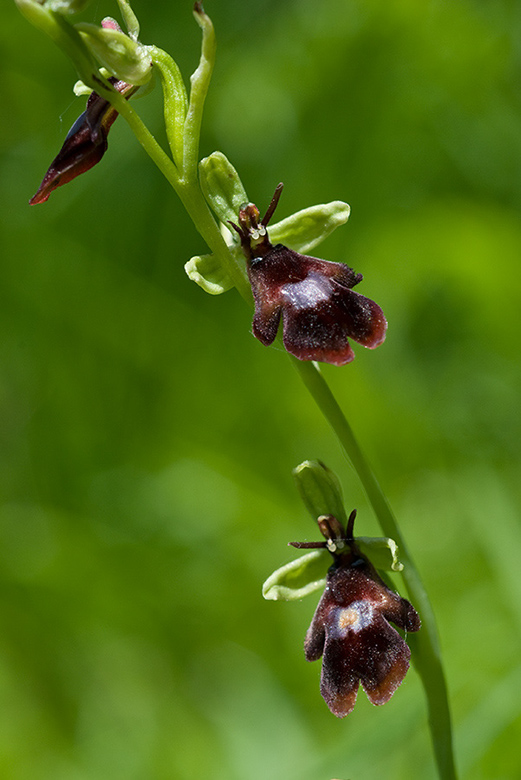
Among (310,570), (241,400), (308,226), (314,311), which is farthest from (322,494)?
(241,400)

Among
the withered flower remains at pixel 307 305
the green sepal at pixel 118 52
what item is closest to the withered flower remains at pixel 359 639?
the withered flower remains at pixel 307 305

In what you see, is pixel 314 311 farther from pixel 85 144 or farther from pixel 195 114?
pixel 85 144

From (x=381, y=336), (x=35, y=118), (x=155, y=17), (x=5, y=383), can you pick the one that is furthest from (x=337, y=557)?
(x=155, y=17)

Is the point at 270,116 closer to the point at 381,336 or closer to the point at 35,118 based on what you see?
the point at 35,118

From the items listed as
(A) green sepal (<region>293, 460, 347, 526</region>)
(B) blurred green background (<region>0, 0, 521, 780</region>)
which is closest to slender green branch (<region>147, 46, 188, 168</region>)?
(A) green sepal (<region>293, 460, 347, 526</region>)

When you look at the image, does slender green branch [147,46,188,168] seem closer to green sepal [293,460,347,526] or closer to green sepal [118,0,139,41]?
green sepal [118,0,139,41]

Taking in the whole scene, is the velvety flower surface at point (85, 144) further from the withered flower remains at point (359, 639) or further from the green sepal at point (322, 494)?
the withered flower remains at point (359, 639)
